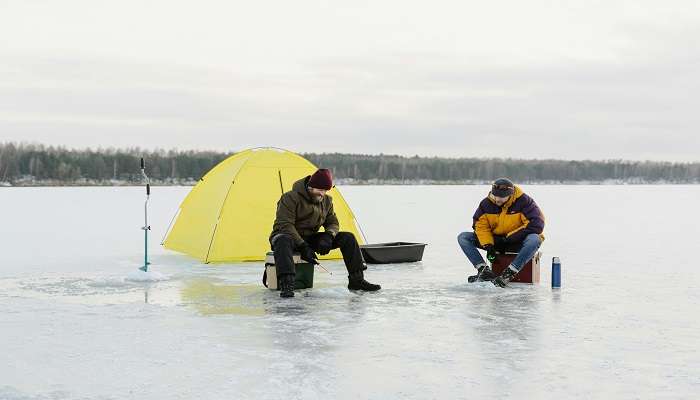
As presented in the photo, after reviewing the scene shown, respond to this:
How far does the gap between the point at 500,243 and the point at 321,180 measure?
2.41 metres

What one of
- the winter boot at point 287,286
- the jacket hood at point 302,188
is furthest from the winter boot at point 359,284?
the jacket hood at point 302,188

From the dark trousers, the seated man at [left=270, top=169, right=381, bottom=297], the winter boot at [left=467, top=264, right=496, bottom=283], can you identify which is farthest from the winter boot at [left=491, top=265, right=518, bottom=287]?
the dark trousers

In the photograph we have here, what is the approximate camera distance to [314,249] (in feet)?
30.4

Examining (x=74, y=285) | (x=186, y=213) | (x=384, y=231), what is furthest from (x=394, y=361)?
(x=384, y=231)

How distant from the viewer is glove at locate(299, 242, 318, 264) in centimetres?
893

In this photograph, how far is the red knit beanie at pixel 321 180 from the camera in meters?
8.89

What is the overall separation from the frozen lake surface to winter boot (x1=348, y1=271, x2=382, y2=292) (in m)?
0.20

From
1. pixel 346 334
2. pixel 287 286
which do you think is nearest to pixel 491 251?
pixel 287 286

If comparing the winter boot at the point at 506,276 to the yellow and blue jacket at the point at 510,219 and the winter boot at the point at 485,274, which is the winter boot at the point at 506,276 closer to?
the winter boot at the point at 485,274

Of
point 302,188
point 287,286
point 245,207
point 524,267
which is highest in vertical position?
point 302,188

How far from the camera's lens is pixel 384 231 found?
18.9m

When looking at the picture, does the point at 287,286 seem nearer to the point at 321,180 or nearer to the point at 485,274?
the point at 321,180

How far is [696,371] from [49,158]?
4773 inches

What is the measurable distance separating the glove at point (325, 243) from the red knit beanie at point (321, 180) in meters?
0.58
